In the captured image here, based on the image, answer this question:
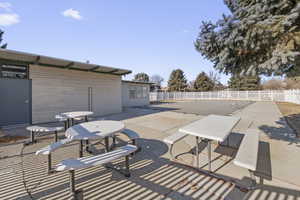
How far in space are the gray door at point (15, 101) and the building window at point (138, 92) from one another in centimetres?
1012

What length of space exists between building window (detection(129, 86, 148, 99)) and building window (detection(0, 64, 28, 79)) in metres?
10.1

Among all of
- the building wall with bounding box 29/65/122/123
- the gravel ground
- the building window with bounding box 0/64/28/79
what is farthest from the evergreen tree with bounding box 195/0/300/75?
the building window with bounding box 0/64/28/79

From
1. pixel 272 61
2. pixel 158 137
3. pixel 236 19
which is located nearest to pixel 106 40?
pixel 158 137

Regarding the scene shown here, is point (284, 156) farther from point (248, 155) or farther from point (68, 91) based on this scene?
point (68, 91)

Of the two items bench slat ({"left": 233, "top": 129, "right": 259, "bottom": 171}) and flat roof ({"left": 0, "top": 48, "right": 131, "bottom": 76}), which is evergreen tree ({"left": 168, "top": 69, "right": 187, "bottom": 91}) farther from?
bench slat ({"left": 233, "top": 129, "right": 259, "bottom": 171})

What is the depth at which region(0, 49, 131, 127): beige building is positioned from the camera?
20.0 ft

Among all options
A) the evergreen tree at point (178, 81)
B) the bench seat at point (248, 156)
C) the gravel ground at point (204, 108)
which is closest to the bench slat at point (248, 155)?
the bench seat at point (248, 156)

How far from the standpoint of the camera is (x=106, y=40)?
30.9ft

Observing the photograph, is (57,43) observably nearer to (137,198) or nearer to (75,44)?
(75,44)

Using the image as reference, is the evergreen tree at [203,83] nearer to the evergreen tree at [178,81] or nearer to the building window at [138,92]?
the evergreen tree at [178,81]

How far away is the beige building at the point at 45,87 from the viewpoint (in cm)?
610

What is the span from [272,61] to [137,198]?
2.88m

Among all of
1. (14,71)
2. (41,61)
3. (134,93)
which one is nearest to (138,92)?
(134,93)

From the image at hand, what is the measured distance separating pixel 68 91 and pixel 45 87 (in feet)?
3.64
